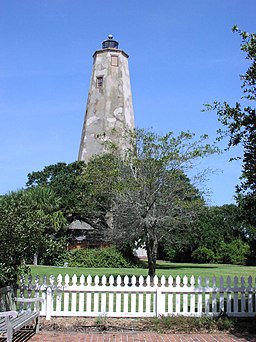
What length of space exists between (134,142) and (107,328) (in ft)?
A: 32.8

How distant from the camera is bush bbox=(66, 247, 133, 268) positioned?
96.2ft

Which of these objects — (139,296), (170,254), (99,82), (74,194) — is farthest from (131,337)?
(170,254)

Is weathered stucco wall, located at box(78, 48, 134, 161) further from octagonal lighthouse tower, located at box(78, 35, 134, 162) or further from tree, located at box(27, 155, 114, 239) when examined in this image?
tree, located at box(27, 155, 114, 239)

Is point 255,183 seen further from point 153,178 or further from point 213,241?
point 213,241

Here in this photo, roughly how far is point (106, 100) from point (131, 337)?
1299 inches

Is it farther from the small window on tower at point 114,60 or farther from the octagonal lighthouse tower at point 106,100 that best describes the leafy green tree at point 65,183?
the small window on tower at point 114,60

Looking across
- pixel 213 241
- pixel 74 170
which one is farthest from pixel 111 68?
pixel 213 241

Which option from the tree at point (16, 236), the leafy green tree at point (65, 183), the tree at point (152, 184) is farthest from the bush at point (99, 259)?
the tree at point (16, 236)

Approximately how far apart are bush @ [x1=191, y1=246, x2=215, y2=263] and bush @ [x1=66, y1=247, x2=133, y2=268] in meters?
13.8

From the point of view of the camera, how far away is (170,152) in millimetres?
17469

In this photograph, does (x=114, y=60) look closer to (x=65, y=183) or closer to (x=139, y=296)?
(x=65, y=183)

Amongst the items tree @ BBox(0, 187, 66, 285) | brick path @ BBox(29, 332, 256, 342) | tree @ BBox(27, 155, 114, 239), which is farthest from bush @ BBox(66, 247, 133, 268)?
brick path @ BBox(29, 332, 256, 342)

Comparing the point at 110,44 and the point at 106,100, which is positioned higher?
the point at 110,44

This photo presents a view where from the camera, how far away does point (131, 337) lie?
28.6ft
